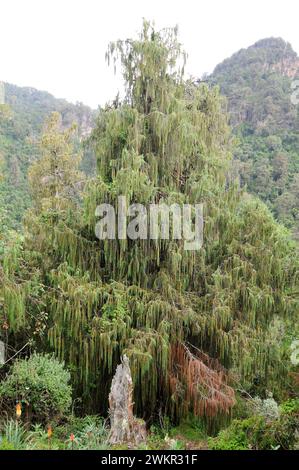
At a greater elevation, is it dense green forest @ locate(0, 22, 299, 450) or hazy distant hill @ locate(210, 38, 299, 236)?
hazy distant hill @ locate(210, 38, 299, 236)

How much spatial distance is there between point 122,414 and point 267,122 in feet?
120

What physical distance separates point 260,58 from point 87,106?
74.0 feet

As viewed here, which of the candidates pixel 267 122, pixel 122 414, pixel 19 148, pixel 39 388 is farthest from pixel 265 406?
pixel 267 122

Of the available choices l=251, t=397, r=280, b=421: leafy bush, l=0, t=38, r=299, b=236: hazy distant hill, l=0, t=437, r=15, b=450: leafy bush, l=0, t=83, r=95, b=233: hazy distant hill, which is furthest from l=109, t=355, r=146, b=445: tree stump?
l=0, t=83, r=95, b=233: hazy distant hill

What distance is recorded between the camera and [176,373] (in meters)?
9.00

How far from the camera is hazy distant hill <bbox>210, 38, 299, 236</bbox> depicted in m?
29.2

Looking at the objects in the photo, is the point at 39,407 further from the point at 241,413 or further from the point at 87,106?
the point at 87,106

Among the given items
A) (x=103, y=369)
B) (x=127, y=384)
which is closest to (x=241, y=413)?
(x=103, y=369)

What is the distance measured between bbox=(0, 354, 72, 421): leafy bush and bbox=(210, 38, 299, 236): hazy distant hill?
675 inches

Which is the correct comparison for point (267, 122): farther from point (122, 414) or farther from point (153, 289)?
point (122, 414)

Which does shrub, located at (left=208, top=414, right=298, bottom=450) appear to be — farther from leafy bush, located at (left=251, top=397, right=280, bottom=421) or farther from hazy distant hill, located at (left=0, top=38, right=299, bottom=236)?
hazy distant hill, located at (left=0, top=38, right=299, bottom=236)

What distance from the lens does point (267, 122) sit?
39344 mm

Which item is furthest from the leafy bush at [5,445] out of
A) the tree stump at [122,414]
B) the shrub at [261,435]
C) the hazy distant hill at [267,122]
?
the hazy distant hill at [267,122]

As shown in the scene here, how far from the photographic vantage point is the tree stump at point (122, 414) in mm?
6062
